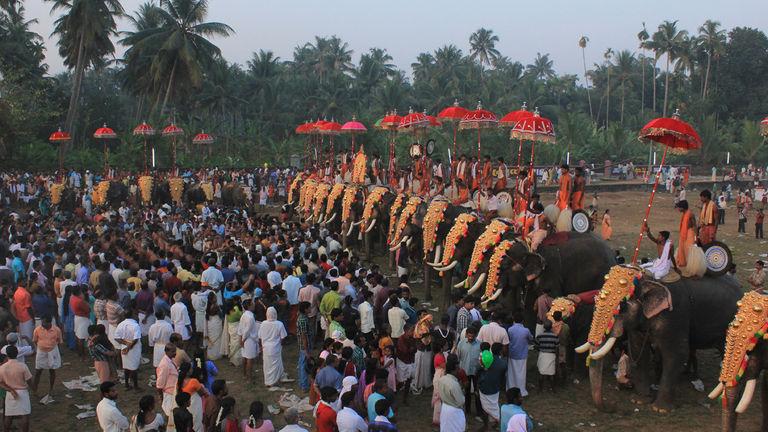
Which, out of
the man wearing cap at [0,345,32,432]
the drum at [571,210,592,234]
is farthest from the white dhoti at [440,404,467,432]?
the drum at [571,210,592,234]

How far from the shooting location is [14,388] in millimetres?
8617

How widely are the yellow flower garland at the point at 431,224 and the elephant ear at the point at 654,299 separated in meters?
5.61

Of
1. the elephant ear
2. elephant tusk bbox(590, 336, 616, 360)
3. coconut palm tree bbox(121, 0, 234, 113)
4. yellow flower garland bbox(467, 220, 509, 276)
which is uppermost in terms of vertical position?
coconut palm tree bbox(121, 0, 234, 113)

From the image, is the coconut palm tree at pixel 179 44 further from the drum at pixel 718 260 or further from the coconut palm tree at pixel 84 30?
the drum at pixel 718 260

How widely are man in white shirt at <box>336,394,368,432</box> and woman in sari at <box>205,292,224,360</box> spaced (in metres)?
4.55

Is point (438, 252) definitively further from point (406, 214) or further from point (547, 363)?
point (547, 363)

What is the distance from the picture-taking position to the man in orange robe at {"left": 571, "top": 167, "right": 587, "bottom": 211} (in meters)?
12.8

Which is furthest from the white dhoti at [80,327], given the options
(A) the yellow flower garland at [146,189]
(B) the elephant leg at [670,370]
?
(A) the yellow flower garland at [146,189]

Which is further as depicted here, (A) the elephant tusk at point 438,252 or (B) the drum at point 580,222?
(A) the elephant tusk at point 438,252

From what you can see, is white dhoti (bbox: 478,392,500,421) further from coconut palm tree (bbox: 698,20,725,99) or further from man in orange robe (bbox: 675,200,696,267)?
coconut palm tree (bbox: 698,20,725,99)

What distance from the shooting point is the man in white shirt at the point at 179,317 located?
1078 centimetres


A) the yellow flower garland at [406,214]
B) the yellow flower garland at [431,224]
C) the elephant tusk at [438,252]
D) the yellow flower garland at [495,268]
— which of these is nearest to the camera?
the yellow flower garland at [495,268]

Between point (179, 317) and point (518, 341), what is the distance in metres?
5.27

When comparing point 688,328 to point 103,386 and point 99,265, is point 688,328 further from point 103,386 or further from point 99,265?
point 99,265
